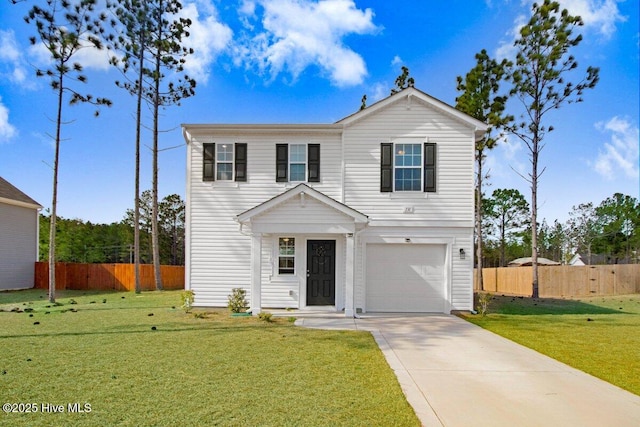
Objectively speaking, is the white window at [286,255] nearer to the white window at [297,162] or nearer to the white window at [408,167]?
the white window at [297,162]

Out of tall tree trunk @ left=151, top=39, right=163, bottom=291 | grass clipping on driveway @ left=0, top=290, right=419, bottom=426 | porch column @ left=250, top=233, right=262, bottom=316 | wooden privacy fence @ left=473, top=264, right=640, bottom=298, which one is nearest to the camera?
grass clipping on driveway @ left=0, top=290, right=419, bottom=426

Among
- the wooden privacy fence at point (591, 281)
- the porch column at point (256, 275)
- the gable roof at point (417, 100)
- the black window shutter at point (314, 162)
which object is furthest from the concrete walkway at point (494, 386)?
the wooden privacy fence at point (591, 281)

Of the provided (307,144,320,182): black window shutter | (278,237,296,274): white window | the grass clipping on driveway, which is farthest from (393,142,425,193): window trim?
the grass clipping on driveway

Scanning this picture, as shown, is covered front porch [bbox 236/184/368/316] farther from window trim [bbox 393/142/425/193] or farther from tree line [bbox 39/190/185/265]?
tree line [bbox 39/190/185/265]

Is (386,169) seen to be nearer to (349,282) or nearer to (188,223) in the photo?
(349,282)

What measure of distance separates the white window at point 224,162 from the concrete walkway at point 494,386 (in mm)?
7151

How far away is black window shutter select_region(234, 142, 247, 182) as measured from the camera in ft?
42.9

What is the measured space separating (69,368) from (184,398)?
2421mm

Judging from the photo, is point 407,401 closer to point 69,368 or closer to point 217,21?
point 69,368

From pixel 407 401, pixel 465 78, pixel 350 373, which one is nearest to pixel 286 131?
pixel 350 373

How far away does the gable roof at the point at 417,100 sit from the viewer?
12.6 meters

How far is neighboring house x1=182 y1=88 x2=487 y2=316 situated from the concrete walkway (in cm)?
366

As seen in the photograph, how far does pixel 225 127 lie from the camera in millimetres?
12938

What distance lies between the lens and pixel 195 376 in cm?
562
